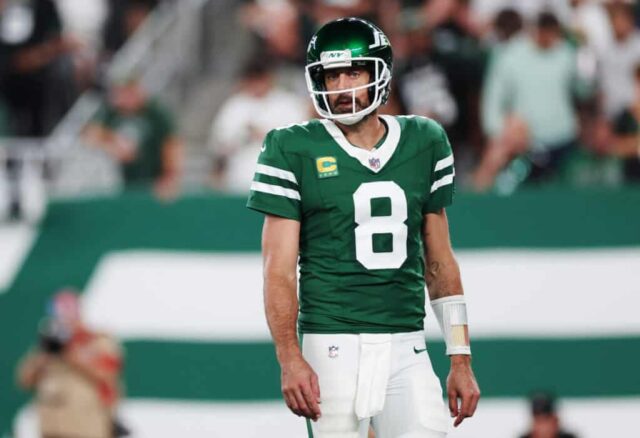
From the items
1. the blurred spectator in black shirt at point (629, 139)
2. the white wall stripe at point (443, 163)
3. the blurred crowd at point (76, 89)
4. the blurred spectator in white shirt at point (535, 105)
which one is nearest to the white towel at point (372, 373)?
the white wall stripe at point (443, 163)

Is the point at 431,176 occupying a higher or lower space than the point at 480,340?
higher

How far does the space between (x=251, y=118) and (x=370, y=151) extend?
15.1 feet

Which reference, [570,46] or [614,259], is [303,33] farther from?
[614,259]

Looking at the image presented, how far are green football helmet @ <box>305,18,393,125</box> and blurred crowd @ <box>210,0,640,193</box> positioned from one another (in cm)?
425

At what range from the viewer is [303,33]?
9602 millimetres

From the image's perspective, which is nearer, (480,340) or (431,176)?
(431,176)

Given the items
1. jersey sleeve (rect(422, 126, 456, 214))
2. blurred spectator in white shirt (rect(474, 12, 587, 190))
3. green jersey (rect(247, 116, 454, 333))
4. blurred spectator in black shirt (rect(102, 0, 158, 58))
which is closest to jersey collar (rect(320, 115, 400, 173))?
green jersey (rect(247, 116, 454, 333))

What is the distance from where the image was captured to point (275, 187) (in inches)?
173

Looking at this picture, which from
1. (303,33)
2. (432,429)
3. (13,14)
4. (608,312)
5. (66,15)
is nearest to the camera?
(432,429)

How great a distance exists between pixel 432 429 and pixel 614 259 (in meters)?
4.49

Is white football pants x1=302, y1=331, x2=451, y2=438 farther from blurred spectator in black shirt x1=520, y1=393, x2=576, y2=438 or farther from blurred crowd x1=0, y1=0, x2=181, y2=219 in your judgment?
blurred crowd x1=0, y1=0, x2=181, y2=219

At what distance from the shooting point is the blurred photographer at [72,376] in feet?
28.5

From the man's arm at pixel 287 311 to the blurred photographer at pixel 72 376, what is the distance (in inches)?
176

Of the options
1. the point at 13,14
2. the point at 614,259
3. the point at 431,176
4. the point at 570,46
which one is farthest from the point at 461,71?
the point at 431,176
